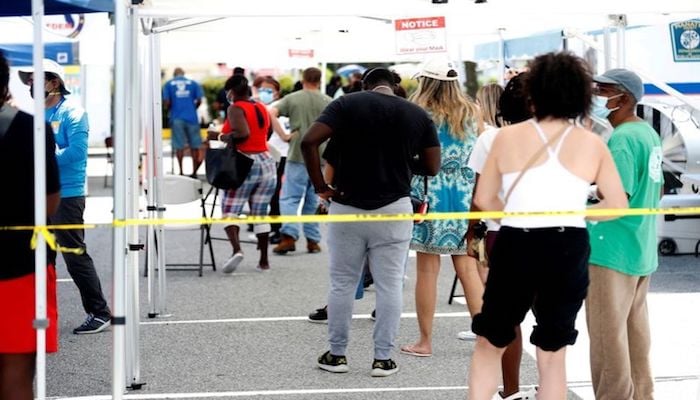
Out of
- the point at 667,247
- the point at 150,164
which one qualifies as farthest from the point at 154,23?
the point at 667,247

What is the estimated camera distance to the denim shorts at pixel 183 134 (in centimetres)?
2108

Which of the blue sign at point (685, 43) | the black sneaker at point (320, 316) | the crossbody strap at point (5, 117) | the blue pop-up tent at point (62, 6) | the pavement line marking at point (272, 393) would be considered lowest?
the pavement line marking at point (272, 393)

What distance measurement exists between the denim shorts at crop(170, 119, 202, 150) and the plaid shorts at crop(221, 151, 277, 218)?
→ 10294 mm

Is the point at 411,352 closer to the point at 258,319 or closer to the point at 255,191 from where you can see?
the point at 258,319

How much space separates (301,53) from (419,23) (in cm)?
789

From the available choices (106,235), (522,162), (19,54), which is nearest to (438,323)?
(522,162)

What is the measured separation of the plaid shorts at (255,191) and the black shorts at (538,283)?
5925mm

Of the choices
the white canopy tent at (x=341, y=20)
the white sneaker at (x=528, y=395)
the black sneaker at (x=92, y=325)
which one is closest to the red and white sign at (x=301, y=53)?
the white canopy tent at (x=341, y=20)

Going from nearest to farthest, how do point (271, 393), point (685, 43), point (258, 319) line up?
point (271, 393), point (258, 319), point (685, 43)

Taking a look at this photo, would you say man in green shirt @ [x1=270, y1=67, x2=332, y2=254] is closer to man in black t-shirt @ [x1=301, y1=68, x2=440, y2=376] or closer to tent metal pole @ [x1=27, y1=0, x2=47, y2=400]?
man in black t-shirt @ [x1=301, y1=68, x2=440, y2=376]

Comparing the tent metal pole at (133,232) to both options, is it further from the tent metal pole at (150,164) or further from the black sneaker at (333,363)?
the tent metal pole at (150,164)

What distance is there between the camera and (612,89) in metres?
5.67

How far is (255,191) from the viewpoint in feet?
35.8

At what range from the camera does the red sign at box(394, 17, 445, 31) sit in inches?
294
